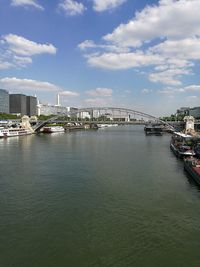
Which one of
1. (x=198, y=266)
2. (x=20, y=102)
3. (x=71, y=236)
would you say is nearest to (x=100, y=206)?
(x=71, y=236)

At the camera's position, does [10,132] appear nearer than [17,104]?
Yes

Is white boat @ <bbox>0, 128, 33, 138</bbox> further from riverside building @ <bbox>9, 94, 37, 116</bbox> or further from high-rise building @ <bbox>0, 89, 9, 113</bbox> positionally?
riverside building @ <bbox>9, 94, 37, 116</bbox>

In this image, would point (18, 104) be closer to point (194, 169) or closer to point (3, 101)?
point (3, 101)

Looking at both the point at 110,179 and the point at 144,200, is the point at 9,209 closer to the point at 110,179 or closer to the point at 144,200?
the point at 144,200

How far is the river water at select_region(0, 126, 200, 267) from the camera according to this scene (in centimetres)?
750

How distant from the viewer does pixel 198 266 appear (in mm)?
7121

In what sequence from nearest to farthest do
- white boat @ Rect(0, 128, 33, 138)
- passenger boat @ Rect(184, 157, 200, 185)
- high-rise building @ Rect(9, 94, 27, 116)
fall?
passenger boat @ Rect(184, 157, 200, 185) < white boat @ Rect(0, 128, 33, 138) < high-rise building @ Rect(9, 94, 27, 116)

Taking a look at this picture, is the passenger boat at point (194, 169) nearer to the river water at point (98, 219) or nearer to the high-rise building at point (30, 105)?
the river water at point (98, 219)

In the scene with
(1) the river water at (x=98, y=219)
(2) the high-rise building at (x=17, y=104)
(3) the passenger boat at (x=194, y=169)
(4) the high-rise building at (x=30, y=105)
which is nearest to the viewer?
(1) the river water at (x=98, y=219)

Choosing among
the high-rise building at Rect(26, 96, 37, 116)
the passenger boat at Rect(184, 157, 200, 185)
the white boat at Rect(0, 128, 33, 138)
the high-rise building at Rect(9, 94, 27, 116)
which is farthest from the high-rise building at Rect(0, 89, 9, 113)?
the passenger boat at Rect(184, 157, 200, 185)

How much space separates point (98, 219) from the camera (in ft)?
32.1

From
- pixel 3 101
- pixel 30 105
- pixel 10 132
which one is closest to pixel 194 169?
pixel 10 132

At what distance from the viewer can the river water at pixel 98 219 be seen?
7496 millimetres

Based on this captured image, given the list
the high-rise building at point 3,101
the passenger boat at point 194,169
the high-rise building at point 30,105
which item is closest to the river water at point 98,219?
the passenger boat at point 194,169
